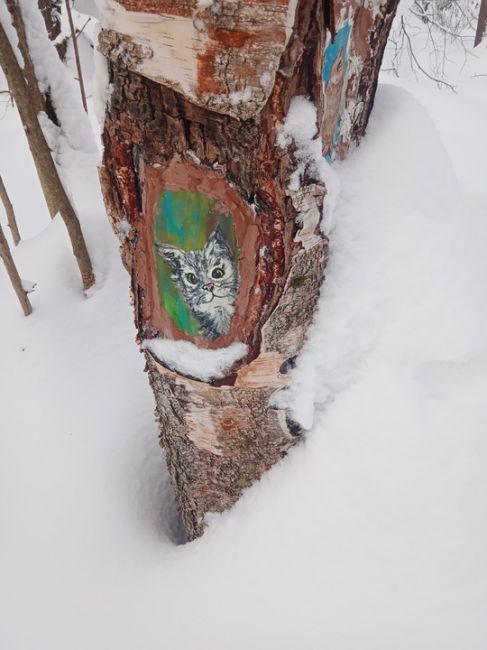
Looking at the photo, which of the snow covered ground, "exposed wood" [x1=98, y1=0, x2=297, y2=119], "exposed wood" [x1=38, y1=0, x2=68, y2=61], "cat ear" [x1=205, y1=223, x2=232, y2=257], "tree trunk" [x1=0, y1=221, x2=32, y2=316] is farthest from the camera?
"exposed wood" [x1=38, y1=0, x2=68, y2=61]

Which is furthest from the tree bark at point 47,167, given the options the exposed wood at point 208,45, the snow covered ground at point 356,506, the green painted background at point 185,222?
the exposed wood at point 208,45

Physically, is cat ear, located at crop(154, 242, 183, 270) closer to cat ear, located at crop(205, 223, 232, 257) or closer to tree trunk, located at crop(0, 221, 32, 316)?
cat ear, located at crop(205, 223, 232, 257)

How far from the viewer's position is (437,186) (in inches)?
40.0

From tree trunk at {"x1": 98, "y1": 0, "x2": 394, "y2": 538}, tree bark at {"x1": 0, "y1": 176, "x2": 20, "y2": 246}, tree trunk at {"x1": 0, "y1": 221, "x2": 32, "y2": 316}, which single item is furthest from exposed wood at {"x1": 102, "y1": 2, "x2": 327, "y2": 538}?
tree bark at {"x1": 0, "y1": 176, "x2": 20, "y2": 246}

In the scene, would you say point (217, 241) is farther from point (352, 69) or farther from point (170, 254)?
point (352, 69)

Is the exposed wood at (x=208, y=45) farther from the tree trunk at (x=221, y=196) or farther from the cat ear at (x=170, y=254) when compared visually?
the cat ear at (x=170, y=254)

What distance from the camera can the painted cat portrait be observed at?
2.61 ft

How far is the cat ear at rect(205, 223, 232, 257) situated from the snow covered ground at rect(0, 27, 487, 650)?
0.89 feet

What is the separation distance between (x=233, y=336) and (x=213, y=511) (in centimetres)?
57

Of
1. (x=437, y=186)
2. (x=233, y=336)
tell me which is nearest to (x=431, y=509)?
(x=233, y=336)

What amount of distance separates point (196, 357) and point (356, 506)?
1.42 ft

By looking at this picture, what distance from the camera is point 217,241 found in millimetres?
780

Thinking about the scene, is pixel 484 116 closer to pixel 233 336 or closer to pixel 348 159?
pixel 348 159

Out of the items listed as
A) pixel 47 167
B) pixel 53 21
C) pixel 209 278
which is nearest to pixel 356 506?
pixel 209 278
